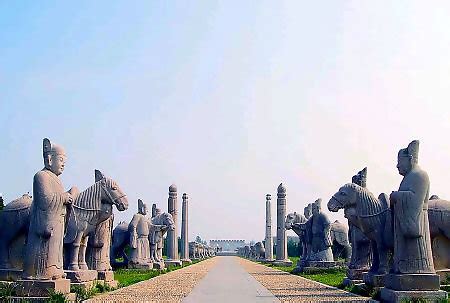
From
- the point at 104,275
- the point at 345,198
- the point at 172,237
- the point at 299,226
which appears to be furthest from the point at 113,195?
the point at 172,237

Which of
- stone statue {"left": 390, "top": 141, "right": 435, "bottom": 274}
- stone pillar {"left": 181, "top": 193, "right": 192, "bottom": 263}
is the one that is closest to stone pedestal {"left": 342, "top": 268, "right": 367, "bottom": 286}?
stone statue {"left": 390, "top": 141, "right": 435, "bottom": 274}

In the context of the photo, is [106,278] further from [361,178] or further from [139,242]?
[139,242]

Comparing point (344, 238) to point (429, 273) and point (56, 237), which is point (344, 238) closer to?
point (429, 273)

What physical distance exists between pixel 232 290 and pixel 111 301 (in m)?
4.66

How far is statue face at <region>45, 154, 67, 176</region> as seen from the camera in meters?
12.4

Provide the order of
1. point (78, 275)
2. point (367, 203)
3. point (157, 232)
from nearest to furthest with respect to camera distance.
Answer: point (78, 275) < point (367, 203) < point (157, 232)

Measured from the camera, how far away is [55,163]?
12.4 meters

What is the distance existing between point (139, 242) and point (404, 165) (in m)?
16.5

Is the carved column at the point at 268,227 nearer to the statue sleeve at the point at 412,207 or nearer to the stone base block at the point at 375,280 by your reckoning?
the stone base block at the point at 375,280

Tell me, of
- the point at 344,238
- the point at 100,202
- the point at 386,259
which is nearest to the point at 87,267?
the point at 100,202

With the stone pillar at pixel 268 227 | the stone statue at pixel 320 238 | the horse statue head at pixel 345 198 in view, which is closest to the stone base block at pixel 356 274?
the horse statue head at pixel 345 198

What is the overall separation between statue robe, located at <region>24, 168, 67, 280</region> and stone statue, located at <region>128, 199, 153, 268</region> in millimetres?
14620

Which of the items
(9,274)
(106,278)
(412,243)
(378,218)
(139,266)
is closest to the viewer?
(412,243)

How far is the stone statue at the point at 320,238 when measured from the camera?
2675 centimetres
